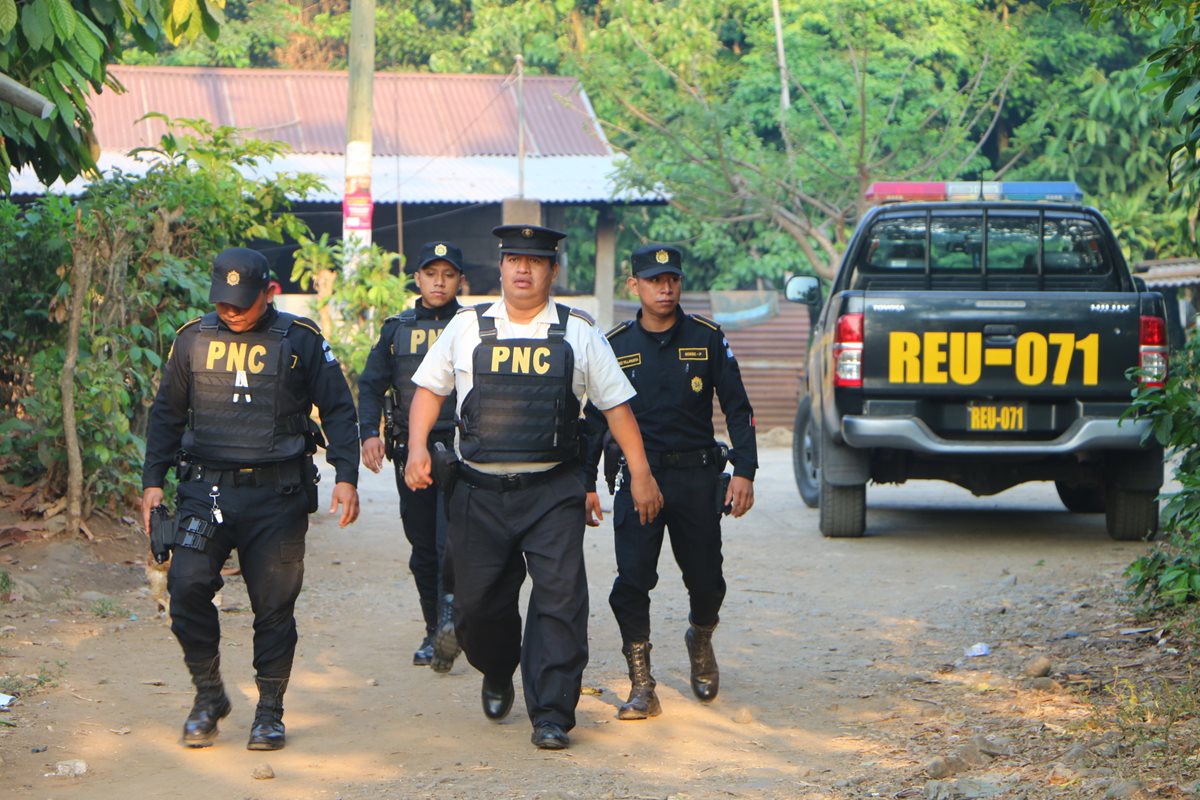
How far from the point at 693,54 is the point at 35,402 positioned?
16.1m

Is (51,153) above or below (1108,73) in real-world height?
below

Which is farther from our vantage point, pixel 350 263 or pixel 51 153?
pixel 350 263

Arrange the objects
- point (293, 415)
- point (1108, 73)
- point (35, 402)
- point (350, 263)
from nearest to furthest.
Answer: point (293, 415) → point (35, 402) → point (350, 263) → point (1108, 73)

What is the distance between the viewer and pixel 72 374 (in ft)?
26.1

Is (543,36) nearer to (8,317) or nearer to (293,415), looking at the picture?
(8,317)

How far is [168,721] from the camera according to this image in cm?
566

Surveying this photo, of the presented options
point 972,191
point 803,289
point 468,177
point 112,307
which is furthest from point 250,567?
point 468,177

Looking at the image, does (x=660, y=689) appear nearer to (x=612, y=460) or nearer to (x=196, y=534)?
(x=612, y=460)

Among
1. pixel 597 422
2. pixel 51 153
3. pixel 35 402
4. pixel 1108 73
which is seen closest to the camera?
pixel 597 422

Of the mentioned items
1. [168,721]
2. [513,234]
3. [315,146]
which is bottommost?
[168,721]

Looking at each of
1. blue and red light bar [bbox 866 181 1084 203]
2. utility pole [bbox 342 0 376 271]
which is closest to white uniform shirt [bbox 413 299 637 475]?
blue and red light bar [bbox 866 181 1084 203]

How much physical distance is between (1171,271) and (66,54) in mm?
14690

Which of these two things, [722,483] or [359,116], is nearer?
[722,483]

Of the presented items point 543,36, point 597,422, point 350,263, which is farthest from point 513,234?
point 543,36
